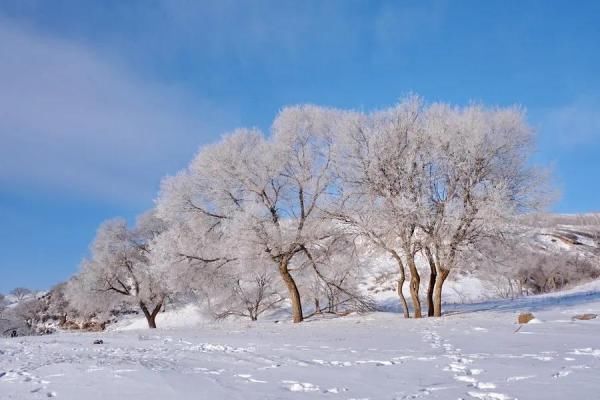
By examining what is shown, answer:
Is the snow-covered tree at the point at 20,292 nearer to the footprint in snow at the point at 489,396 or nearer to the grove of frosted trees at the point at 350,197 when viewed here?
the grove of frosted trees at the point at 350,197

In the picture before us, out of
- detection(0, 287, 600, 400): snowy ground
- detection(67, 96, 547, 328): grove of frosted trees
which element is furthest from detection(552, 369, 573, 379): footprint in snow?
detection(67, 96, 547, 328): grove of frosted trees

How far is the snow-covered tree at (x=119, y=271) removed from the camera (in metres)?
35.7

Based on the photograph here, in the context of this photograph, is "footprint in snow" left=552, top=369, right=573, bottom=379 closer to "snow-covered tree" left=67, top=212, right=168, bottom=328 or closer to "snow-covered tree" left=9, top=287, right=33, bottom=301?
"snow-covered tree" left=67, top=212, right=168, bottom=328

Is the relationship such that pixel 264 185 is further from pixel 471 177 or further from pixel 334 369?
pixel 334 369

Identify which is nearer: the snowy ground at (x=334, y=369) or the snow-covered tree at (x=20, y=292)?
the snowy ground at (x=334, y=369)

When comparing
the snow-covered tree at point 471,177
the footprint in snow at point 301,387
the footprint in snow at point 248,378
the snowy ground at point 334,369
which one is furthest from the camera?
the snow-covered tree at point 471,177

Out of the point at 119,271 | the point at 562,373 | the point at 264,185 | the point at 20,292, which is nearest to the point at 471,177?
the point at 264,185

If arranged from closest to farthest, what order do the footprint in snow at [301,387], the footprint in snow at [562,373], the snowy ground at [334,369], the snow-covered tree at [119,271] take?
1. the snowy ground at [334,369]
2. the footprint in snow at [301,387]
3. the footprint in snow at [562,373]
4. the snow-covered tree at [119,271]

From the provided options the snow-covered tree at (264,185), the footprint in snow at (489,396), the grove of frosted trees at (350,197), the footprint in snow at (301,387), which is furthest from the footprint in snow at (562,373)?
the snow-covered tree at (264,185)

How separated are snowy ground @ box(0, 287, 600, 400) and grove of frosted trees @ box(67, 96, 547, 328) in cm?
665

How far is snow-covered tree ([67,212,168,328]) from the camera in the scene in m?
35.7

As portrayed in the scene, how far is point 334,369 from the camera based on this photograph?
27.4ft

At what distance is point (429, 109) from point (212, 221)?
11465 mm

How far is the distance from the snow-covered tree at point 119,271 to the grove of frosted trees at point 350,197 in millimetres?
10590
